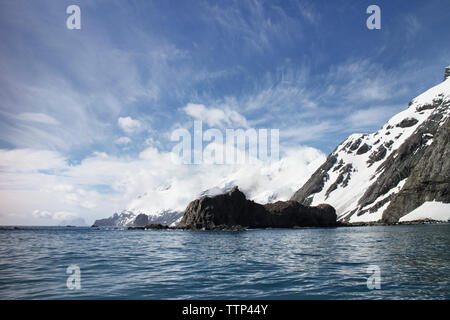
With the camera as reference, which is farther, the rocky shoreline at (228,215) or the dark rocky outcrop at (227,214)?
the dark rocky outcrop at (227,214)

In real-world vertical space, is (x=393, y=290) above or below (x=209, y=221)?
above

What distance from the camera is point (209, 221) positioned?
164125 millimetres

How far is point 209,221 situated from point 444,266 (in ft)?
478

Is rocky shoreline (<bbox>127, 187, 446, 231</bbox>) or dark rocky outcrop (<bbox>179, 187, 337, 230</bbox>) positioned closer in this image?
rocky shoreline (<bbox>127, 187, 446, 231</bbox>)

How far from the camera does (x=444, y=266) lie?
23.5m

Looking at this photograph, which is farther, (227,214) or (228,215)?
(228,215)

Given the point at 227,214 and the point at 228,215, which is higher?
the point at 227,214
